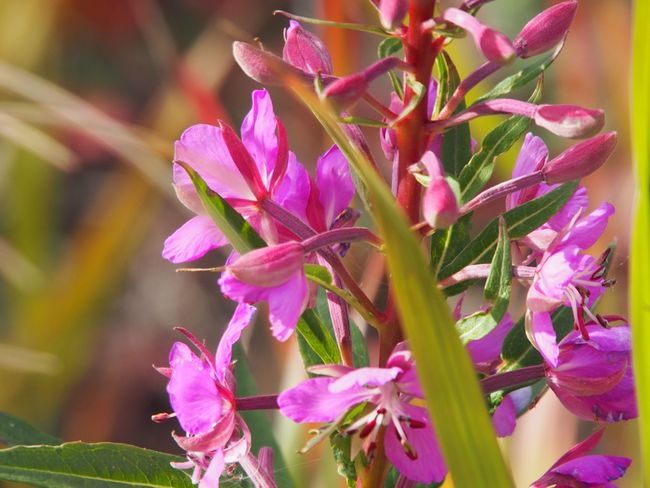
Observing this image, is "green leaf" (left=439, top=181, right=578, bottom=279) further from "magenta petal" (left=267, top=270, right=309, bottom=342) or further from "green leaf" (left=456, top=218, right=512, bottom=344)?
"magenta petal" (left=267, top=270, right=309, bottom=342)

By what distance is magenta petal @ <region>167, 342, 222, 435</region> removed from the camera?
812 millimetres

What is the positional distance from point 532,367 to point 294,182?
0.87 ft

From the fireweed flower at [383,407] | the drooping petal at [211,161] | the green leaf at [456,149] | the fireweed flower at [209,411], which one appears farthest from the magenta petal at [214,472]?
the green leaf at [456,149]

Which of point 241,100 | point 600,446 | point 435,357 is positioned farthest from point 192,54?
point 435,357

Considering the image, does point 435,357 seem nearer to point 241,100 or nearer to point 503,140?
point 503,140

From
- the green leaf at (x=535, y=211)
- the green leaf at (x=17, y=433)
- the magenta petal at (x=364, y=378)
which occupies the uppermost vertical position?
the green leaf at (x=535, y=211)

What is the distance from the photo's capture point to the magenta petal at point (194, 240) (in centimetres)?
84

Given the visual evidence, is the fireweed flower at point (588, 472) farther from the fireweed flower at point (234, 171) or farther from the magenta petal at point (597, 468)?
the fireweed flower at point (234, 171)

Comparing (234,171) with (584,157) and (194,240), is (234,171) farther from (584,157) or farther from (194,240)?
(584,157)

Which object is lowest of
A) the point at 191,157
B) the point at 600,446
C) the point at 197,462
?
the point at 600,446

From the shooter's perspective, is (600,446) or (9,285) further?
(9,285)

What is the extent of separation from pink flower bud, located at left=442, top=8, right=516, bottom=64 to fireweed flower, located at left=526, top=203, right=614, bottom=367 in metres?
0.14

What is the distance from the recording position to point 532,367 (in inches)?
31.8

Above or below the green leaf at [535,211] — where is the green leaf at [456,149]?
above
